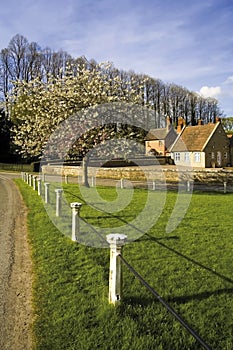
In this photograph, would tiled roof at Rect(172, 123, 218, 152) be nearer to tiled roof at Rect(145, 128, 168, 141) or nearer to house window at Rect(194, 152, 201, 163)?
house window at Rect(194, 152, 201, 163)

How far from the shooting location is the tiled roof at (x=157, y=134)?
54.5 m

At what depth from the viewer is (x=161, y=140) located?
54438 mm

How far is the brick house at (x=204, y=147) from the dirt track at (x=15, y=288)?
1372 inches

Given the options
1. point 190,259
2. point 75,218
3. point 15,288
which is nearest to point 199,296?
point 190,259

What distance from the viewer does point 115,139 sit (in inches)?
704

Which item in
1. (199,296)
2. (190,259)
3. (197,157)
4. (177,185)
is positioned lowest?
(199,296)

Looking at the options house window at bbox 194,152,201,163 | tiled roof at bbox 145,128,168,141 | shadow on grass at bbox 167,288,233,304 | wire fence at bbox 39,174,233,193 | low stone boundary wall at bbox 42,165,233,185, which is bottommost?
shadow on grass at bbox 167,288,233,304

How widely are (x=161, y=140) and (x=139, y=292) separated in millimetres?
51037

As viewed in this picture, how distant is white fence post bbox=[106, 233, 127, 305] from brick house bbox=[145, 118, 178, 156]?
47.9m

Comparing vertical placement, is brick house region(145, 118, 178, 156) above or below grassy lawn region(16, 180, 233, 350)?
above

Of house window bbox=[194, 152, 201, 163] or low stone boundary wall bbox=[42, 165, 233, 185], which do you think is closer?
low stone boundary wall bbox=[42, 165, 233, 185]

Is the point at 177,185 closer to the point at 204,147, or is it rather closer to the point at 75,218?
the point at 75,218

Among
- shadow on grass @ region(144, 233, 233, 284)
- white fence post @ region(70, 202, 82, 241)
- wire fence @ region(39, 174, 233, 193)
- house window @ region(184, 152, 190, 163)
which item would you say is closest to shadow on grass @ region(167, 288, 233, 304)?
shadow on grass @ region(144, 233, 233, 284)

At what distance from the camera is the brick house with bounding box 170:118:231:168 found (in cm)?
4066
